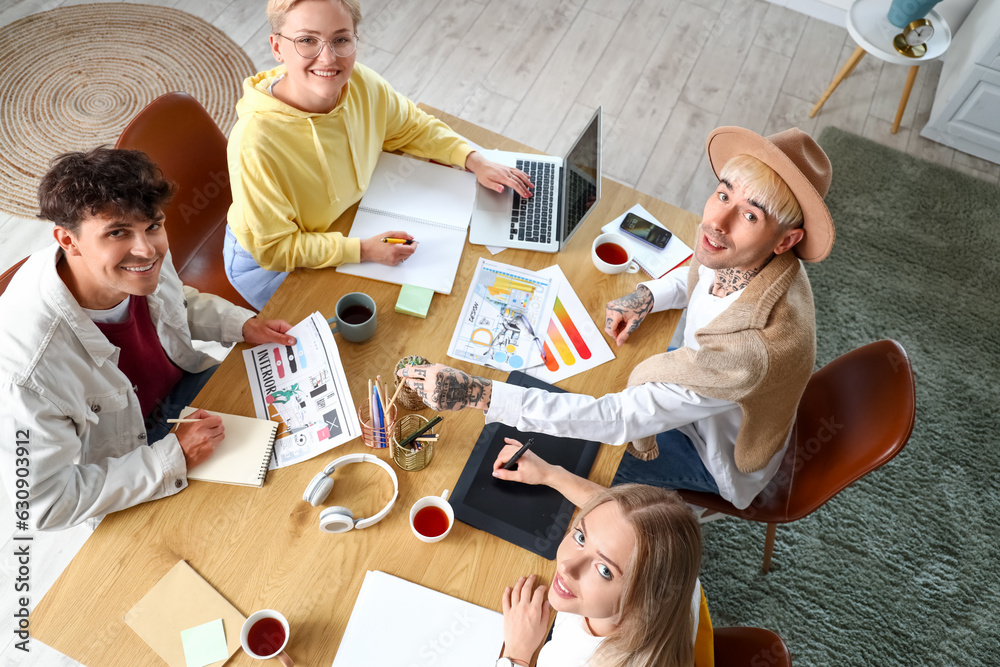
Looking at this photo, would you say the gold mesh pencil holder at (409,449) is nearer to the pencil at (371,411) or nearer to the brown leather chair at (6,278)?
the pencil at (371,411)

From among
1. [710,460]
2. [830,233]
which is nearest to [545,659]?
[710,460]

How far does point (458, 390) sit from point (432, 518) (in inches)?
10.9

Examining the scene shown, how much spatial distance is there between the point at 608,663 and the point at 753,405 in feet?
2.22

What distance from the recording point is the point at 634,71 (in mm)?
3689

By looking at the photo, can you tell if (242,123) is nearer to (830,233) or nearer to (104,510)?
(104,510)

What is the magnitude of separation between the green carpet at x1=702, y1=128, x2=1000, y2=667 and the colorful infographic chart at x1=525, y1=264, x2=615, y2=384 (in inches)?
41.0

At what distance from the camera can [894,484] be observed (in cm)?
251

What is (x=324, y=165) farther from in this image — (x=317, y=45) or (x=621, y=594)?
(x=621, y=594)

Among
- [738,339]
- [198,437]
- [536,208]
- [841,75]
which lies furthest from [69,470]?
[841,75]

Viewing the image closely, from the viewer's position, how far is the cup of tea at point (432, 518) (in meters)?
1.39

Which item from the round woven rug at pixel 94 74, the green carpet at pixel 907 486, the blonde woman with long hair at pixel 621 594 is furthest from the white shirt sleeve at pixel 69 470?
the round woven rug at pixel 94 74

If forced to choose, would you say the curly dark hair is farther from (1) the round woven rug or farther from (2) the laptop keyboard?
(1) the round woven rug

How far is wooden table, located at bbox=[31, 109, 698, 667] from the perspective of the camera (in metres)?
1.27

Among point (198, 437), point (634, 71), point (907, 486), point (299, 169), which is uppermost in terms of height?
point (299, 169)
